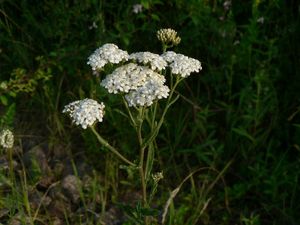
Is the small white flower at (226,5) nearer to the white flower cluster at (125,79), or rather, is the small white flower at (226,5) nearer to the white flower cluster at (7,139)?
the white flower cluster at (125,79)

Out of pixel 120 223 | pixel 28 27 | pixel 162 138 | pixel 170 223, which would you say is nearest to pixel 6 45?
pixel 28 27

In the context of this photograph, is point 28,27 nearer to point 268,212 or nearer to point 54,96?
point 54,96

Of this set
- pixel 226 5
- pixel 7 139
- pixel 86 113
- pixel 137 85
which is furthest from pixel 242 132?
pixel 7 139

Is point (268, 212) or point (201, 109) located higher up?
point (201, 109)

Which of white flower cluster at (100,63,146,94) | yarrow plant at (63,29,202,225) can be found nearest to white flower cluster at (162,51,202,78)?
yarrow plant at (63,29,202,225)

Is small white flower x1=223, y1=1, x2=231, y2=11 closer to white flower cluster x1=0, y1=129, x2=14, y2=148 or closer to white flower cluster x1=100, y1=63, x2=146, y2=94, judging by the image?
white flower cluster x1=100, y1=63, x2=146, y2=94

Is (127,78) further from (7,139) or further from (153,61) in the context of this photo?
(7,139)
